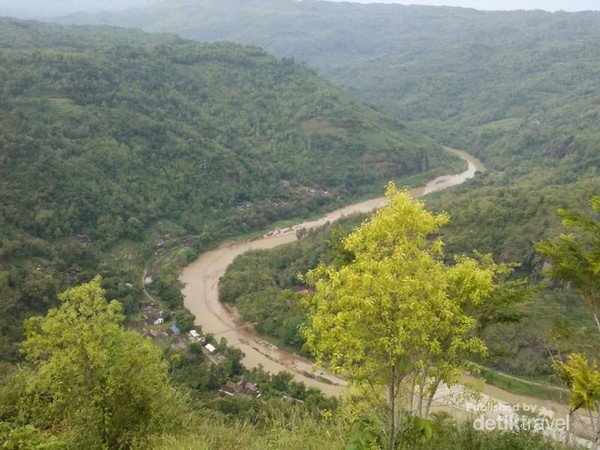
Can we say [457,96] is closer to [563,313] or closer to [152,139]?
[152,139]

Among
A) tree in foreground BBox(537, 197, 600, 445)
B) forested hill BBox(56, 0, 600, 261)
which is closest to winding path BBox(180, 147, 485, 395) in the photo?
forested hill BBox(56, 0, 600, 261)

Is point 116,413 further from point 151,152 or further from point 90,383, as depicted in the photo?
point 151,152

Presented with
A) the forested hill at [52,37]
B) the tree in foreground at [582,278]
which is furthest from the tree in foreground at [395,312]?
the forested hill at [52,37]

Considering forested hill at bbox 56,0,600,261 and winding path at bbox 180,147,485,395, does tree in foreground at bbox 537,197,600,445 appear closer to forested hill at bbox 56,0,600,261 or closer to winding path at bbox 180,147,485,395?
winding path at bbox 180,147,485,395

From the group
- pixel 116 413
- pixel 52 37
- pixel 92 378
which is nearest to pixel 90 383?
pixel 92 378

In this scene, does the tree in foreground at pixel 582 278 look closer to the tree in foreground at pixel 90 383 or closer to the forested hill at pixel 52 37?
the tree in foreground at pixel 90 383

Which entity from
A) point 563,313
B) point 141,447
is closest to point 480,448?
point 141,447
